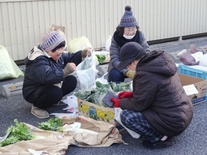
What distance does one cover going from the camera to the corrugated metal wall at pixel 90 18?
5672 millimetres

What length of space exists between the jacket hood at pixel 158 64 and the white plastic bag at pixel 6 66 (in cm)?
277

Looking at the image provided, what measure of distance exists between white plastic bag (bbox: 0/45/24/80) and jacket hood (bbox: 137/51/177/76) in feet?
9.07

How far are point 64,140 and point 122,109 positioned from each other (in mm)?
555

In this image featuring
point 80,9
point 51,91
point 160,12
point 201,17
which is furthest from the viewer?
point 201,17

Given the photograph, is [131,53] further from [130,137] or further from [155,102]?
[130,137]

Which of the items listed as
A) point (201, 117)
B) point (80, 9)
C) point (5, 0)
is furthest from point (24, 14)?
point (201, 117)

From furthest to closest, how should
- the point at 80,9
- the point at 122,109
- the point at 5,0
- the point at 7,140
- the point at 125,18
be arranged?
1. the point at 80,9
2. the point at 5,0
3. the point at 125,18
4. the point at 122,109
5. the point at 7,140

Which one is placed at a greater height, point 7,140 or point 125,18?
point 125,18

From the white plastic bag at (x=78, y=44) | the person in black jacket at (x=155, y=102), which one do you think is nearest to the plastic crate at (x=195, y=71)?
the person in black jacket at (x=155, y=102)

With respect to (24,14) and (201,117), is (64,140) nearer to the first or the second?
(201,117)

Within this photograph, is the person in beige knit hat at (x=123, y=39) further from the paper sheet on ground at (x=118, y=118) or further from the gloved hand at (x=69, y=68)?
the paper sheet on ground at (x=118, y=118)

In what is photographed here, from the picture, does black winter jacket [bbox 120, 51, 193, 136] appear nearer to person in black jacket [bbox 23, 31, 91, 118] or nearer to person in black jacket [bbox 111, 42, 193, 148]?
person in black jacket [bbox 111, 42, 193, 148]

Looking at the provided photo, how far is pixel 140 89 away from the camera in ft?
9.71

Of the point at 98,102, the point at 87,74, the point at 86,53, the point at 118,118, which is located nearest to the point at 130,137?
the point at 118,118
